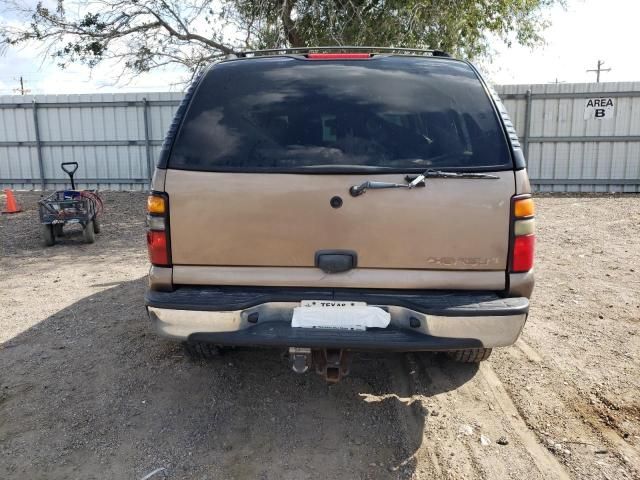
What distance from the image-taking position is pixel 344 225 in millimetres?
2559

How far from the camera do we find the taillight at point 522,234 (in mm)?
2516

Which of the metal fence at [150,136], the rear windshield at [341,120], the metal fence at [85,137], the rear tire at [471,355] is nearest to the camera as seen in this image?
the rear windshield at [341,120]

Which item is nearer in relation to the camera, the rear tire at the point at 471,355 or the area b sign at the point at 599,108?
the rear tire at the point at 471,355

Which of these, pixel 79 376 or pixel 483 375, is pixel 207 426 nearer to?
pixel 79 376

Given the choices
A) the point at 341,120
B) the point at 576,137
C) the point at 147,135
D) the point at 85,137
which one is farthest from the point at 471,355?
the point at 85,137

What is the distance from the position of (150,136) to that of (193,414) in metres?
12.4

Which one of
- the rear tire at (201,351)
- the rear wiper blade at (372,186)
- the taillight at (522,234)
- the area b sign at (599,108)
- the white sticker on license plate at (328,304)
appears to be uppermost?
the area b sign at (599,108)

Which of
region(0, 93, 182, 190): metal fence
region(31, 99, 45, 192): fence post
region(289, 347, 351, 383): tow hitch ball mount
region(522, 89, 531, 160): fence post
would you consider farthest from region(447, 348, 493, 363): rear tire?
region(31, 99, 45, 192): fence post

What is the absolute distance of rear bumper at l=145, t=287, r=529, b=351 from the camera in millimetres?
2439

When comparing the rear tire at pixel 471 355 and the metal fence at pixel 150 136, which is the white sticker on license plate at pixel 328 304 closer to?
the rear tire at pixel 471 355

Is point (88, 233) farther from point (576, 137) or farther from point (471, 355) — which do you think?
point (576, 137)

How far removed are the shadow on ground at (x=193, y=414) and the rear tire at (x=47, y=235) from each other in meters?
4.45

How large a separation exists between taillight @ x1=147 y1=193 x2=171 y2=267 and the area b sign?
1325cm

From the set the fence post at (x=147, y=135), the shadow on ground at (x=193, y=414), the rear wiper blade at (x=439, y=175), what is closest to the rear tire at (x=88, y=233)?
the shadow on ground at (x=193, y=414)
